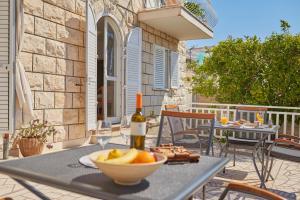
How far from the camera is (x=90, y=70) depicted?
498 cm

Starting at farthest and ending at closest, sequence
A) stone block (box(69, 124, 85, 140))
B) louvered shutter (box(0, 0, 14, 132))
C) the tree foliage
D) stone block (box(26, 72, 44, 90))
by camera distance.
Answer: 1. the tree foliage
2. stone block (box(69, 124, 85, 140))
3. stone block (box(26, 72, 44, 90))
4. louvered shutter (box(0, 0, 14, 132))

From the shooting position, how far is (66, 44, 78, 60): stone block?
15.6 ft

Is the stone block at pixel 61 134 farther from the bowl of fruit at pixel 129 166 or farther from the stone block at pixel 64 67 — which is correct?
the bowl of fruit at pixel 129 166

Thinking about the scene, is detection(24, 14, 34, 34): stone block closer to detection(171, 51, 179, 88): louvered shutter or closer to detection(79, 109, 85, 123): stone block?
detection(79, 109, 85, 123): stone block

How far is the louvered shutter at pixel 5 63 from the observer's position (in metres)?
3.80

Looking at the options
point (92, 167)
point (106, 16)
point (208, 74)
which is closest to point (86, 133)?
point (106, 16)

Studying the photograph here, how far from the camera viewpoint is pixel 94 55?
5.14 m

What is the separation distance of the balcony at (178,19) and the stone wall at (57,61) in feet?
6.21

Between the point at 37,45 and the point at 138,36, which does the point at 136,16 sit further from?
the point at 37,45

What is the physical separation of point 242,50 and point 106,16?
4.09 metres

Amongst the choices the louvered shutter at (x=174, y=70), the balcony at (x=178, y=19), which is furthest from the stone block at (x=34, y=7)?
the louvered shutter at (x=174, y=70)

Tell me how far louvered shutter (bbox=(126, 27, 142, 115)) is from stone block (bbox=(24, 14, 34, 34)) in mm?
2293

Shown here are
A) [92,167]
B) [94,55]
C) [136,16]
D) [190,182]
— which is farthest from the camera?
[136,16]

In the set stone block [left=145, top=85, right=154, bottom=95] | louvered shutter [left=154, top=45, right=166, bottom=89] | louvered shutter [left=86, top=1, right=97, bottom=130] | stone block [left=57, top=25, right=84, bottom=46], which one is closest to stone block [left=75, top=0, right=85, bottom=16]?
louvered shutter [left=86, top=1, right=97, bottom=130]
